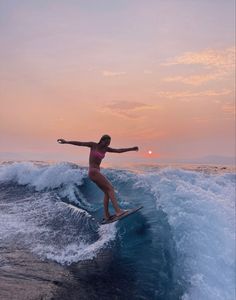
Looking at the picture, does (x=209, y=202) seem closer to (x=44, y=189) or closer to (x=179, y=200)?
(x=179, y=200)

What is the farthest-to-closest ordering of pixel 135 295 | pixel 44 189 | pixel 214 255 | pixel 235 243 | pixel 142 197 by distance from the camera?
pixel 44 189 → pixel 142 197 → pixel 235 243 → pixel 214 255 → pixel 135 295

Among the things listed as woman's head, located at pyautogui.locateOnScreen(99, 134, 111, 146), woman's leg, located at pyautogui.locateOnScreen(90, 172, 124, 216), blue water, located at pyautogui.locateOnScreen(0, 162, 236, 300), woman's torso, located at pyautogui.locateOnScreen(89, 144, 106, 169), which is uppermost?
woman's head, located at pyautogui.locateOnScreen(99, 134, 111, 146)

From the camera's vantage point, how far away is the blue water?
725 cm

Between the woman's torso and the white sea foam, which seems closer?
the white sea foam

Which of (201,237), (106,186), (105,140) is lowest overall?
(201,237)

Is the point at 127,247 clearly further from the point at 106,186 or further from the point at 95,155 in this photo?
the point at 95,155

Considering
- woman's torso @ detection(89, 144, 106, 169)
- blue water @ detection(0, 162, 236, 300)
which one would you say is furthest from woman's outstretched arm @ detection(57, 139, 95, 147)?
blue water @ detection(0, 162, 236, 300)

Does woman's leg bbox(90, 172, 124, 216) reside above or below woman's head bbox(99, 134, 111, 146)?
below

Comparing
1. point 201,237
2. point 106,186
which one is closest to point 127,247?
point 106,186

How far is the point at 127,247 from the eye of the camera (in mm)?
10117

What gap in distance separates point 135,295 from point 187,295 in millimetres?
1123

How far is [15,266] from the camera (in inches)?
310

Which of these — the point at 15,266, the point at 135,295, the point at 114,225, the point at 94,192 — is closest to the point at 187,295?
the point at 135,295

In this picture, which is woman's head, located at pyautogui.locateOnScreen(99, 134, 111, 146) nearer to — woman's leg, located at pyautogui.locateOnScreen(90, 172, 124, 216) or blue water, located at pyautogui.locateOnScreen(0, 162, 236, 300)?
woman's leg, located at pyautogui.locateOnScreen(90, 172, 124, 216)
